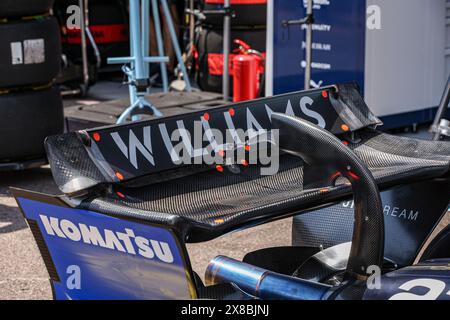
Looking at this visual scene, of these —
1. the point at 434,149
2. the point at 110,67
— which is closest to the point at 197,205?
the point at 434,149

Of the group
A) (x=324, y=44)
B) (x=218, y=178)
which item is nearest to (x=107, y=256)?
(x=218, y=178)

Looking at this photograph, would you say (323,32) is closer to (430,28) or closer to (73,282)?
(430,28)

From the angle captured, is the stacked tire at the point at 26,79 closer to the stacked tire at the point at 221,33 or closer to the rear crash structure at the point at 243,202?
the stacked tire at the point at 221,33

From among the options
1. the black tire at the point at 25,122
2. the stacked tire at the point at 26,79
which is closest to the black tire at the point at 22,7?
the stacked tire at the point at 26,79

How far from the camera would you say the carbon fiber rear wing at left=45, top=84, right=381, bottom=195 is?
93.7 inches

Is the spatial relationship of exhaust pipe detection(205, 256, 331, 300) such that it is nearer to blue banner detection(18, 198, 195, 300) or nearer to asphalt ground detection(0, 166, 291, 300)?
blue banner detection(18, 198, 195, 300)

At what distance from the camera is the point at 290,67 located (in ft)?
25.2

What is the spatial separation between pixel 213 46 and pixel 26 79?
149 inches

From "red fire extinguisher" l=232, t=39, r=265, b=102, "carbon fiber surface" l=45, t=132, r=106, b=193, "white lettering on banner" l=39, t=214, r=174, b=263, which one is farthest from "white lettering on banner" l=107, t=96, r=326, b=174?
"red fire extinguisher" l=232, t=39, r=265, b=102

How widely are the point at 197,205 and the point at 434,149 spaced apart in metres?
0.84

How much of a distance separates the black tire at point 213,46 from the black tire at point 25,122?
141 inches

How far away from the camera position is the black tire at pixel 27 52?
241 inches

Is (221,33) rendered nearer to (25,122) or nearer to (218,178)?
(25,122)

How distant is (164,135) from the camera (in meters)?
2.62
